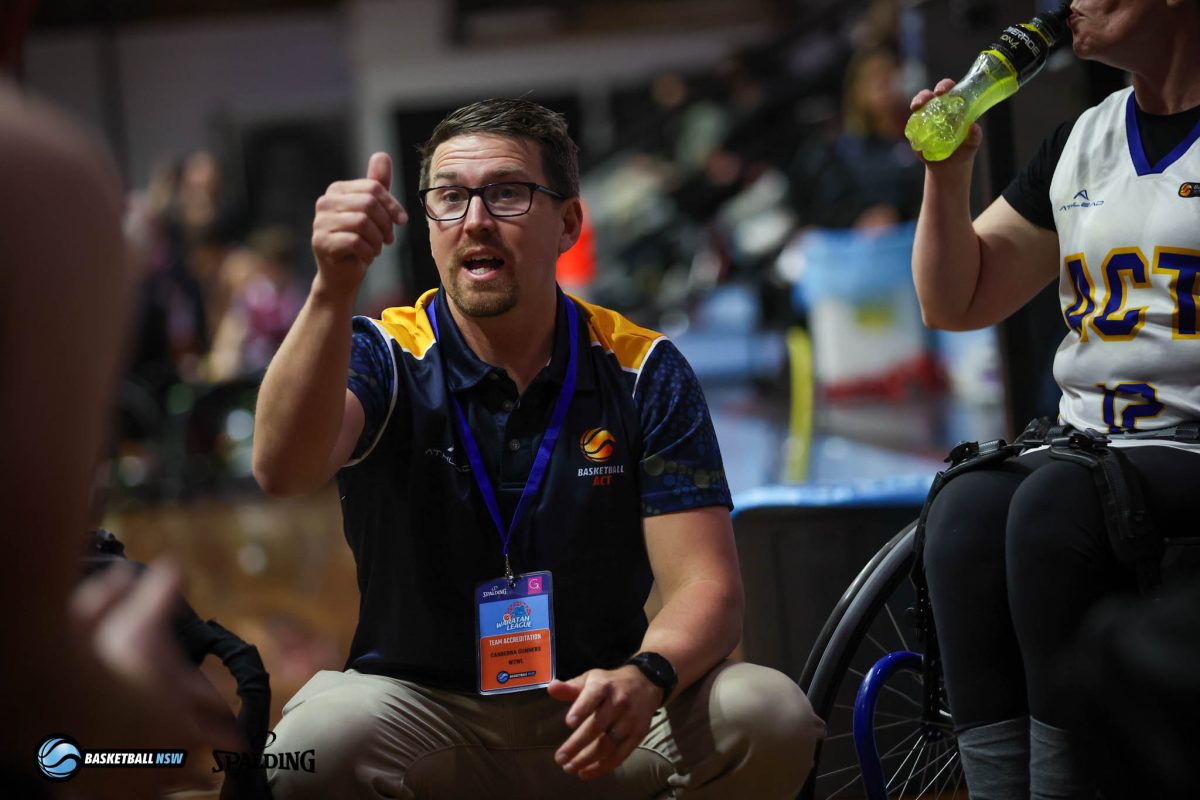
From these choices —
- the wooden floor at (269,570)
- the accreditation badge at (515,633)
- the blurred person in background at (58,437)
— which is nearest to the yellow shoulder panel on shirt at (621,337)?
the accreditation badge at (515,633)

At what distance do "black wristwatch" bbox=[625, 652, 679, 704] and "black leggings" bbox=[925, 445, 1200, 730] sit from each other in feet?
1.34

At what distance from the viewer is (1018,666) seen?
185 cm

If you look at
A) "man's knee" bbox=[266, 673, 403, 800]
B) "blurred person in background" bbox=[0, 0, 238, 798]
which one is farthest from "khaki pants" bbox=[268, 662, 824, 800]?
"blurred person in background" bbox=[0, 0, 238, 798]

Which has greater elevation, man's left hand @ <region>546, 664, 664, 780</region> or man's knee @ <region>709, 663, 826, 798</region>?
man's left hand @ <region>546, 664, 664, 780</region>

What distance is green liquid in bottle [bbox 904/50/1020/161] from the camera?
2.06 m

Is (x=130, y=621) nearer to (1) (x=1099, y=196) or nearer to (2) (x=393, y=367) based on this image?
(2) (x=393, y=367)

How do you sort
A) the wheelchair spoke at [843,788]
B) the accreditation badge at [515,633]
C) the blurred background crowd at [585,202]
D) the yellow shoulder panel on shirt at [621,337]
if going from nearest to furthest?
the accreditation badge at [515,633] < the yellow shoulder panel on shirt at [621,337] < the wheelchair spoke at [843,788] < the blurred background crowd at [585,202]

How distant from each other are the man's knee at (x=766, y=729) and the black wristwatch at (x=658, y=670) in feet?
Result: 0.33

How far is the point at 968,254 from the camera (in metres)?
2.14

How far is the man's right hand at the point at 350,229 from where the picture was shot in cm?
166

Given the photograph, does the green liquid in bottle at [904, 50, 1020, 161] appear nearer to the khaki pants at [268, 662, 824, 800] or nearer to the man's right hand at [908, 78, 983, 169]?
the man's right hand at [908, 78, 983, 169]

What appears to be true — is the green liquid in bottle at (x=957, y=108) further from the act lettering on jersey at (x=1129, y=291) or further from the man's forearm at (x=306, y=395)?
the man's forearm at (x=306, y=395)

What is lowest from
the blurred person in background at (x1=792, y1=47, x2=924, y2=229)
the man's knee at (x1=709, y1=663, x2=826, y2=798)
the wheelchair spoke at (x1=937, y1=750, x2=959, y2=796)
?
the wheelchair spoke at (x1=937, y1=750, x2=959, y2=796)

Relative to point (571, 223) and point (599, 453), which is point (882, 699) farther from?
point (571, 223)
